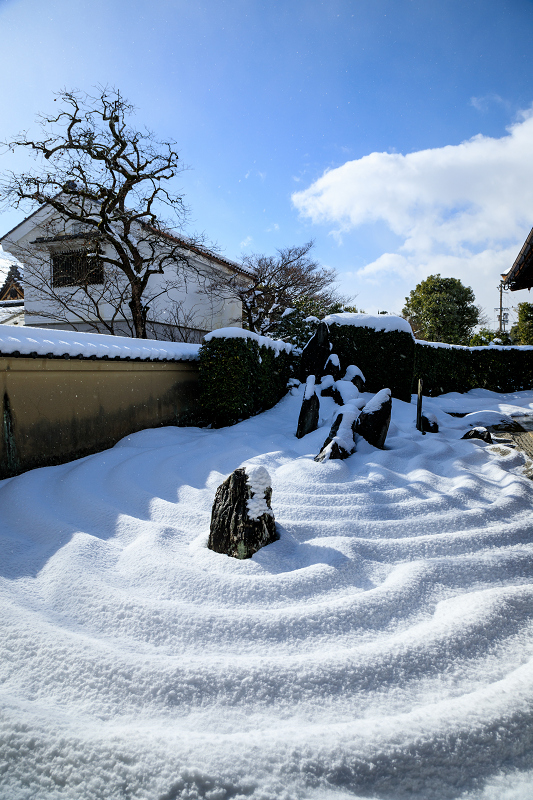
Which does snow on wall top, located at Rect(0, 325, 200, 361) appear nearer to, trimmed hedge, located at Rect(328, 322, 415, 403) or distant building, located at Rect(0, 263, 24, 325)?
trimmed hedge, located at Rect(328, 322, 415, 403)

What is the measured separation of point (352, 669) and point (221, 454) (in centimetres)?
326

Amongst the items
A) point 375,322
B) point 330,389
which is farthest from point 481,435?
point 375,322

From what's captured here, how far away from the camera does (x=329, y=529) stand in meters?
2.86

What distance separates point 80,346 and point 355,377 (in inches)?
190

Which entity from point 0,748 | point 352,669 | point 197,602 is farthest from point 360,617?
point 0,748

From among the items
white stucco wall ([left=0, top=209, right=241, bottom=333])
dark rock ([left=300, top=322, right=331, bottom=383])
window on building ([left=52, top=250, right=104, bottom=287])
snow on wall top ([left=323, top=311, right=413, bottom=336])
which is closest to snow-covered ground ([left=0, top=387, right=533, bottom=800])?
dark rock ([left=300, top=322, right=331, bottom=383])

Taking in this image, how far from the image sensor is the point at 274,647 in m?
1.76

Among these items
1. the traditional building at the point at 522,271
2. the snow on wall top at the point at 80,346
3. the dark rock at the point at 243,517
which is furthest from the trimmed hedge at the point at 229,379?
the traditional building at the point at 522,271

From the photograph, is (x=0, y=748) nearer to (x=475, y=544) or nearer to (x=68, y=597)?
(x=68, y=597)

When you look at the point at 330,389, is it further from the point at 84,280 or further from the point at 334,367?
the point at 84,280

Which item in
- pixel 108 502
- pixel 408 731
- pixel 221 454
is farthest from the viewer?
pixel 221 454

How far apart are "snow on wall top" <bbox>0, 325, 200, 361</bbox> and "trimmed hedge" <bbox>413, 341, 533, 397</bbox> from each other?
25.1 feet

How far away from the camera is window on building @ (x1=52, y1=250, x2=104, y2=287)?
447 inches

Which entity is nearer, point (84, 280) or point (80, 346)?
point (80, 346)
